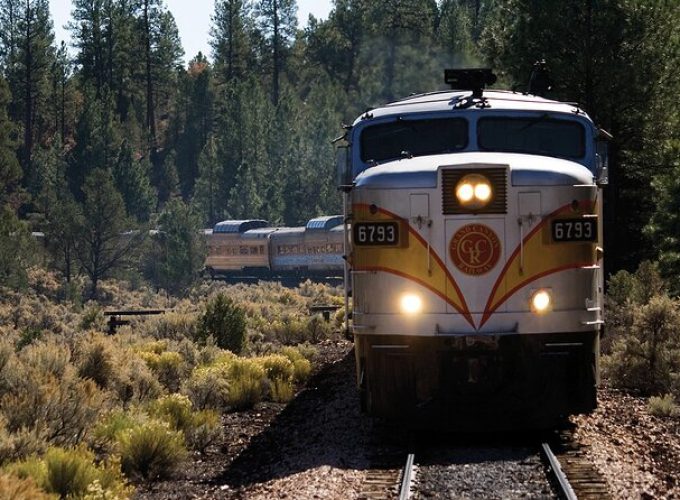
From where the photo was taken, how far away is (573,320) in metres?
11.2

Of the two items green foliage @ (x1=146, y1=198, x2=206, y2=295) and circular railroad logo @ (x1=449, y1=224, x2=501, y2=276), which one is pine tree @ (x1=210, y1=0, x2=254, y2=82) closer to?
green foliage @ (x1=146, y1=198, x2=206, y2=295)

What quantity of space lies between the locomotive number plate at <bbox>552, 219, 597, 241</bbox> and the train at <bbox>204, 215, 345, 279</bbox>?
5219 cm

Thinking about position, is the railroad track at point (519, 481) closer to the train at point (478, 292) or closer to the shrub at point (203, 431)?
the train at point (478, 292)

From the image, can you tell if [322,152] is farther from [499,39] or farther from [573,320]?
[573,320]

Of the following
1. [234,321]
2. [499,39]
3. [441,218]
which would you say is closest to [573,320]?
[441,218]

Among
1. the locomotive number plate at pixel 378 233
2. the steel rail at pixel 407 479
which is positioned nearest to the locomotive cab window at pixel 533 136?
the locomotive number plate at pixel 378 233

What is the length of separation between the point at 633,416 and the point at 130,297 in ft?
165

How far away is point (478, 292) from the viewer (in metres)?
11.1

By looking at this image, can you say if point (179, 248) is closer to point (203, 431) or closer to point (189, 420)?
point (189, 420)

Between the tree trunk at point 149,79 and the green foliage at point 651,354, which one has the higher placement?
the tree trunk at point 149,79

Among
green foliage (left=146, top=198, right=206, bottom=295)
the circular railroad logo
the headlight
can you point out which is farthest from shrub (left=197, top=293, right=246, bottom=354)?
green foliage (left=146, top=198, right=206, bottom=295)

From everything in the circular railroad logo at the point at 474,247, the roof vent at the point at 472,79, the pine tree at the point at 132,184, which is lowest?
the circular railroad logo at the point at 474,247

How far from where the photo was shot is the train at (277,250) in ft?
216

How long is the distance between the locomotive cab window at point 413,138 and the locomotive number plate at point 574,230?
164 centimetres
